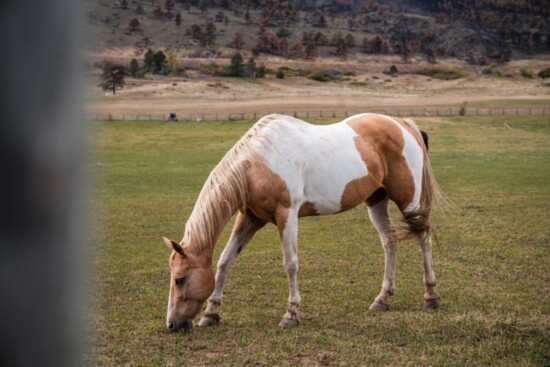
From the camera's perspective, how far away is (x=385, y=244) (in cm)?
798

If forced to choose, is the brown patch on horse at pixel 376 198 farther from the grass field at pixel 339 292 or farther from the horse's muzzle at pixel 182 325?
the horse's muzzle at pixel 182 325

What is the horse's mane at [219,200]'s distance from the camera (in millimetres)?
6543

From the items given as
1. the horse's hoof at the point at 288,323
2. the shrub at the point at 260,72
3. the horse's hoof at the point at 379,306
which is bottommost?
the shrub at the point at 260,72

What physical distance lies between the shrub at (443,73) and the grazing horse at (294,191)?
360 feet

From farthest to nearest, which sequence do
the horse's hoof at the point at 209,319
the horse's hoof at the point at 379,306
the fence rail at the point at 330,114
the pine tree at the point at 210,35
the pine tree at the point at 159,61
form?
the pine tree at the point at 210,35 → the pine tree at the point at 159,61 → the fence rail at the point at 330,114 → the horse's hoof at the point at 379,306 → the horse's hoof at the point at 209,319

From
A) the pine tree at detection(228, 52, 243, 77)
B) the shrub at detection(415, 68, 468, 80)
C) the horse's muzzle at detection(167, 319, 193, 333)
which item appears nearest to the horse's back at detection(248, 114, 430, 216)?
the horse's muzzle at detection(167, 319, 193, 333)

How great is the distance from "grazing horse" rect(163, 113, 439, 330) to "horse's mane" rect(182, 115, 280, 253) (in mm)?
10

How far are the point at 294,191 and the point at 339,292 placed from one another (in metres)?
1.92

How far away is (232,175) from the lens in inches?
263

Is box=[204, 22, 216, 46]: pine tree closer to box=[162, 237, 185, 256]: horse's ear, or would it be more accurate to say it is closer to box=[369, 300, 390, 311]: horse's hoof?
box=[369, 300, 390, 311]: horse's hoof

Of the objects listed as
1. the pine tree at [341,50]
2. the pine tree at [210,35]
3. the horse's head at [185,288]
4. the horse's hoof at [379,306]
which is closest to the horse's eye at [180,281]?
the horse's head at [185,288]

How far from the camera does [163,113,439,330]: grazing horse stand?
6.51m

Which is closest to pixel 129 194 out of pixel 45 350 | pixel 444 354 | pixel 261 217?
pixel 261 217

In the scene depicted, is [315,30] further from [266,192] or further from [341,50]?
[266,192]
